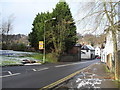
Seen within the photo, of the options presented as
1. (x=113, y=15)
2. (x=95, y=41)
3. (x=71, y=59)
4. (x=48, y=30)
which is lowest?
(x=71, y=59)

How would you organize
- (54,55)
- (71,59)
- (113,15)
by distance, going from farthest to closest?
(71,59) < (54,55) < (113,15)

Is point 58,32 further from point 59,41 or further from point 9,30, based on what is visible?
point 9,30

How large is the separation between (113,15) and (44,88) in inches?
260

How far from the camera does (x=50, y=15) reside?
40.5m

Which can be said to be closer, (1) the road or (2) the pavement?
(2) the pavement

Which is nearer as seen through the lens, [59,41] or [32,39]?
[59,41]

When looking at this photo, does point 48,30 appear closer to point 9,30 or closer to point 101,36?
point 9,30

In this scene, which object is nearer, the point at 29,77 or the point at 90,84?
the point at 90,84

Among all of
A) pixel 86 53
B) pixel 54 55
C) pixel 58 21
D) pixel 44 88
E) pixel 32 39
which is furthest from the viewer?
pixel 86 53

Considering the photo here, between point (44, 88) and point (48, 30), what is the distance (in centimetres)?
2956

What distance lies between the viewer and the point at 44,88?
8625 millimetres

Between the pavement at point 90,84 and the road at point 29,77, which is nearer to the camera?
the pavement at point 90,84

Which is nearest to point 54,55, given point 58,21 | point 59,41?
point 59,41

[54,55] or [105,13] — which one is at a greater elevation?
[105,13]
